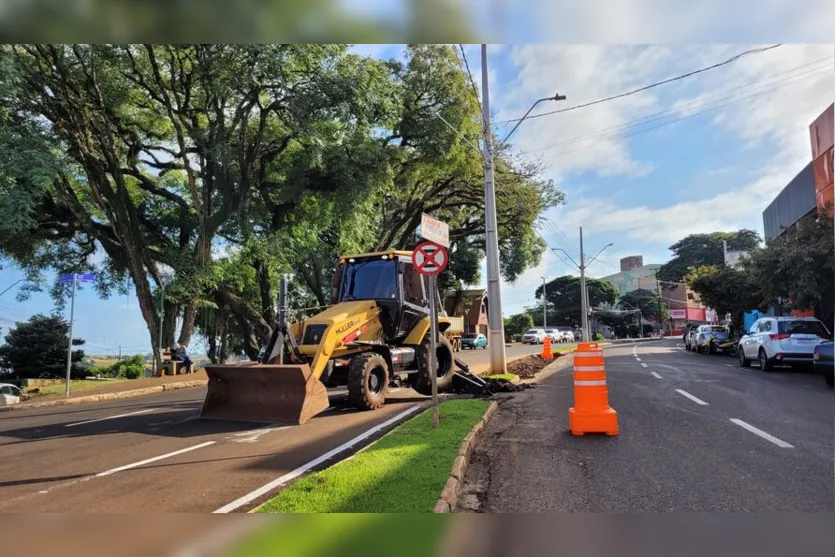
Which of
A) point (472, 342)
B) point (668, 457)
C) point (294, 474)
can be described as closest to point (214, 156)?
point (294, 474)

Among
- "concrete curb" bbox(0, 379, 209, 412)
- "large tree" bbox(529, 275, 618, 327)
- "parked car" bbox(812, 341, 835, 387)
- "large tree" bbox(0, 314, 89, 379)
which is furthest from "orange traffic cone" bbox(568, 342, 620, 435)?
"large tree" bbox(529, 275, 618, 327)

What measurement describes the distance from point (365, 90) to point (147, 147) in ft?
35.9

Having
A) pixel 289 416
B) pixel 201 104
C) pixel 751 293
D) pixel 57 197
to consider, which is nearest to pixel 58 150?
pixel 57 197

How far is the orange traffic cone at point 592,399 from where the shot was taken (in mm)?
8211

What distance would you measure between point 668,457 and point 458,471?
266 cm

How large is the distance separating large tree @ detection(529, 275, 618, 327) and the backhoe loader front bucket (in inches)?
2854

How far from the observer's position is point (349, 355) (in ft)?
36.6

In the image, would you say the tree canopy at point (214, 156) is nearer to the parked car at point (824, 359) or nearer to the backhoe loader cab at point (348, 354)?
the backhoe loader cab at point (348, 354)

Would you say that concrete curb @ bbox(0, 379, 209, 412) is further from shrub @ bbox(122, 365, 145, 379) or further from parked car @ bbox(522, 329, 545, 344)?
parked car @ bbox(522, 329, 545, 344)

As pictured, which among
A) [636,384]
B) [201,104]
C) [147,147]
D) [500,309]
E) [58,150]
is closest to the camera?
[636,384]

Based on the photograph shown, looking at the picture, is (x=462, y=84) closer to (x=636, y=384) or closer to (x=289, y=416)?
(x=636, y=384)

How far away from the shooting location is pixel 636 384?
48.5 ft

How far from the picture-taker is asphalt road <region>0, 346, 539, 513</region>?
18.5ft

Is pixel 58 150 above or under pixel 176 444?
above
